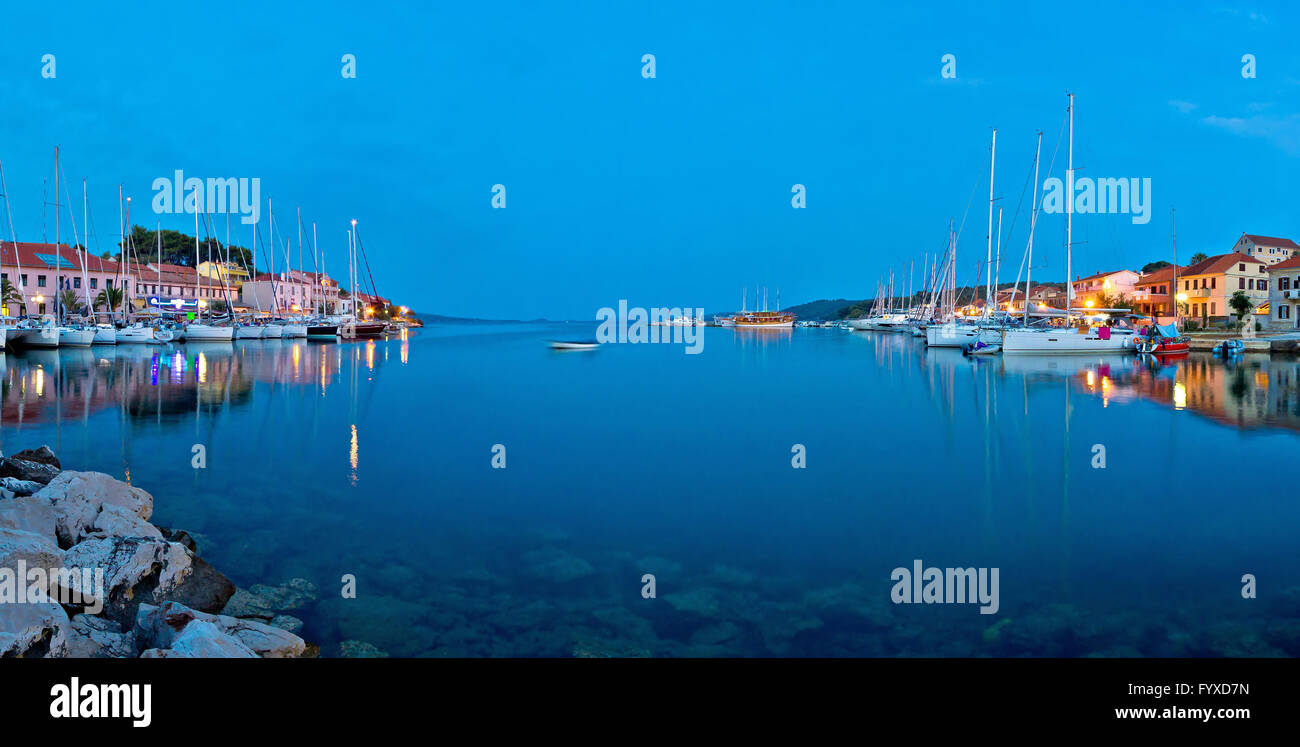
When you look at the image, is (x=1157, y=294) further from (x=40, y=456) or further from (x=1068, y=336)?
(x=40, y=456)

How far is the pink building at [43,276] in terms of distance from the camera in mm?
69562

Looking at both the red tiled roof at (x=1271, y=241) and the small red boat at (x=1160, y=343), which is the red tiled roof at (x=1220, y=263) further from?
the small red boat at (x=1160, y=343)

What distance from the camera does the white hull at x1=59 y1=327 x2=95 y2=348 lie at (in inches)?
2032

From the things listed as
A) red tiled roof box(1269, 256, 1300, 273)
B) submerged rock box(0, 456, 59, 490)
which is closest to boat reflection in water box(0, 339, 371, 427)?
submerged rock box(0, 456, 59, 490)

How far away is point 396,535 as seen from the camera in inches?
408

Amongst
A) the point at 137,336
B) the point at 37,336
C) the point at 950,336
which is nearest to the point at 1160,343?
the point at 950,336

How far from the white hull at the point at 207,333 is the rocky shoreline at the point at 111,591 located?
59.0 meters

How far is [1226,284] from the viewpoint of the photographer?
71125mm

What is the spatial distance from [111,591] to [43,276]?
3323 inches

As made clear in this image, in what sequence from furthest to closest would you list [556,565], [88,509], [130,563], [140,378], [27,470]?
[140,378] → [27,470] → [556,565] → [88,509] → [130,563]

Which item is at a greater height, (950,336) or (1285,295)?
(1285,295)
